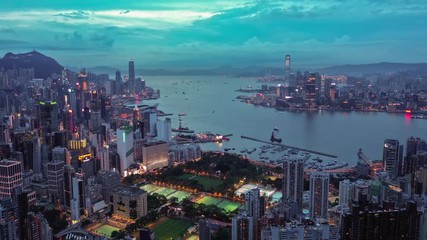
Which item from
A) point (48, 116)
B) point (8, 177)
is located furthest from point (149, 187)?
→ point (48, 116)

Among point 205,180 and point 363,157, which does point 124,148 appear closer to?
point 205,180

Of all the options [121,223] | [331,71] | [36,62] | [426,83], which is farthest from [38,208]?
[331,71]

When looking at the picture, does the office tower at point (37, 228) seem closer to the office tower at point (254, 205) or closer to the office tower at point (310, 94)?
Result: the office tower at point (254, 205)

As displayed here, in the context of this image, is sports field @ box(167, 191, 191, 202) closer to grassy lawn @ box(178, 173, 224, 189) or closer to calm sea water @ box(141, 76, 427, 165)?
grassy lawn @ box(178, 173, 224, 189)

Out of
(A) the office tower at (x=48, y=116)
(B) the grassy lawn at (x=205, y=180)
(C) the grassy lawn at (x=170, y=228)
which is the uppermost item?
(A) the office tower at (x=48, y=116)

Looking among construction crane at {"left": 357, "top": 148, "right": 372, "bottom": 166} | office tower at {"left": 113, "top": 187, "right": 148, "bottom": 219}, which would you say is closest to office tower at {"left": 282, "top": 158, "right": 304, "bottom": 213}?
office tower at {"left": 113, "top": 187, "right": 148, "bottom": 219}

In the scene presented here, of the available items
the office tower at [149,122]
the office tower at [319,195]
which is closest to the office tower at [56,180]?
the office tower at [319,195]
